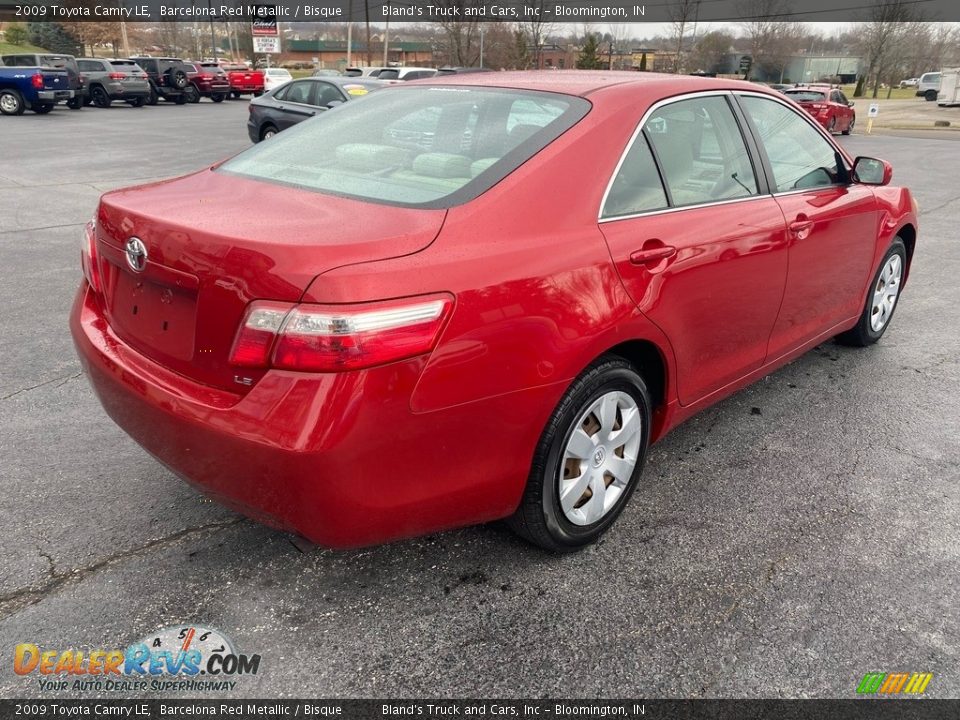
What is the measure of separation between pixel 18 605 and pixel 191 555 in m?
0.52

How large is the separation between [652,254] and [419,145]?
0.94 metres

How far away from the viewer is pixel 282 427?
1.93 meters

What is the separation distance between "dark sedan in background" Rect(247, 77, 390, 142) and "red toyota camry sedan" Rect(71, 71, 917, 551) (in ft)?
35.8

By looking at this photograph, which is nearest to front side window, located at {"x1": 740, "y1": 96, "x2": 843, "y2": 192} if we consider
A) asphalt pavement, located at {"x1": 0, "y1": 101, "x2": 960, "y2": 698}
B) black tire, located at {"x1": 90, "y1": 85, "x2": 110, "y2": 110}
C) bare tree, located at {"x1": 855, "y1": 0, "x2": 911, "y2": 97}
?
asphalt pavement, located at {"x1": 0, "y1": 101, "x2": 960, "y2": 698}

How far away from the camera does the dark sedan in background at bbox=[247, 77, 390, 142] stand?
1338cm

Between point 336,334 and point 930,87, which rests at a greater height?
point 930,87

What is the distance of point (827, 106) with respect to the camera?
71.2ft

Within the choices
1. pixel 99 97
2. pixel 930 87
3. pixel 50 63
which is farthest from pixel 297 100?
pixel 930 87

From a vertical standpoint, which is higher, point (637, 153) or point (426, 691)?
point (637, 153)

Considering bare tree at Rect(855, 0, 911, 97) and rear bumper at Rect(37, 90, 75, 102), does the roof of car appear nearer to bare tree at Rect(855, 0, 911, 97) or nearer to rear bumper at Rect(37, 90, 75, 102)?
rear bumper at Rect(37, 90, 75, 102)

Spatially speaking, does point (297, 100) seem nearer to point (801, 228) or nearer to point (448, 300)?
point (801, 228)

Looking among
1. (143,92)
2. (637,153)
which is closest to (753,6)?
(143,92)

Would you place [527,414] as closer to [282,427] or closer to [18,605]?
[282,427]

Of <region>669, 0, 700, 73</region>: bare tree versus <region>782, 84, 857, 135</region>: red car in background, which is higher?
<region>669, 0, 700, 73</region>: bare tree
